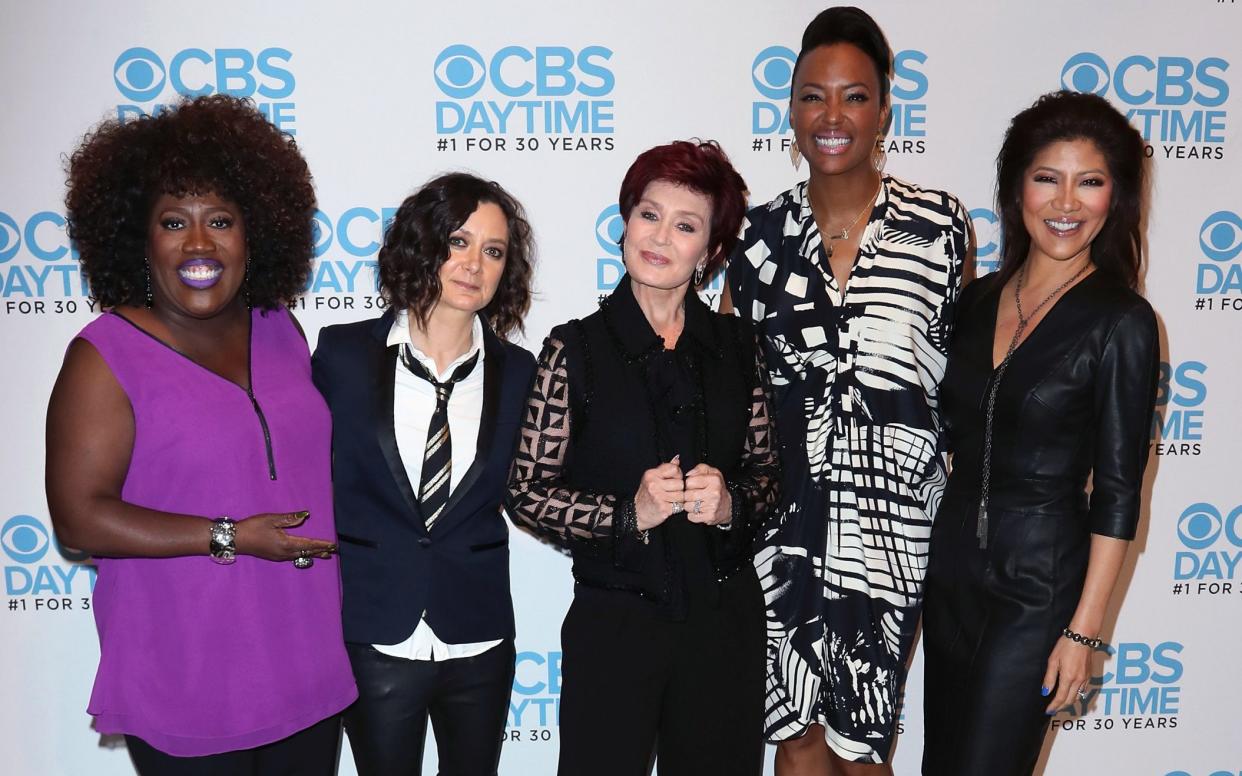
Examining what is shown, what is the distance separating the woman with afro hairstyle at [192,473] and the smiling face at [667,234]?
0.92 metres

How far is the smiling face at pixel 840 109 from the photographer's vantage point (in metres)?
2.67

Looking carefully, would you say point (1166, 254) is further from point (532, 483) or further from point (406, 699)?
point (406, 699)

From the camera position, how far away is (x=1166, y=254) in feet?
11.9

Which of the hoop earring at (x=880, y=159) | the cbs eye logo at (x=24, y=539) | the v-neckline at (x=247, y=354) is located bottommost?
the cbs eye logo at (x=24, y=539)

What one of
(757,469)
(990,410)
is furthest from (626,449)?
(990,410)

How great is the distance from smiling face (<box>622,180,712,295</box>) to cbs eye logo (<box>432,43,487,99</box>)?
1.23m

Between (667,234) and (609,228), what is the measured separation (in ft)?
→ 3.74

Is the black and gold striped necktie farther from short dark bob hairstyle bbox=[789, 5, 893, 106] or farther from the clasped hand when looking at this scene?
short dark bob hairstyle bbox=[789, 5, 893, 106]

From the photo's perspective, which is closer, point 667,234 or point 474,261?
point 667,234

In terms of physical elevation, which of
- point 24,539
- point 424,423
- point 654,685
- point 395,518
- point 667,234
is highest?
point 667,234

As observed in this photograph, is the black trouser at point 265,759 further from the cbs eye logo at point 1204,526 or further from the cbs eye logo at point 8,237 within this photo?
the cbs eye logo at point 1204,526

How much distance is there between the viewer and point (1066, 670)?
2352 millimetres

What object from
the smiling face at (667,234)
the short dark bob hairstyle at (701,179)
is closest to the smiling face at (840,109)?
the short dark bob hairstyle at (701,179)

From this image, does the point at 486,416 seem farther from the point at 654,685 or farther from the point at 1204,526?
the point at 1204,526
